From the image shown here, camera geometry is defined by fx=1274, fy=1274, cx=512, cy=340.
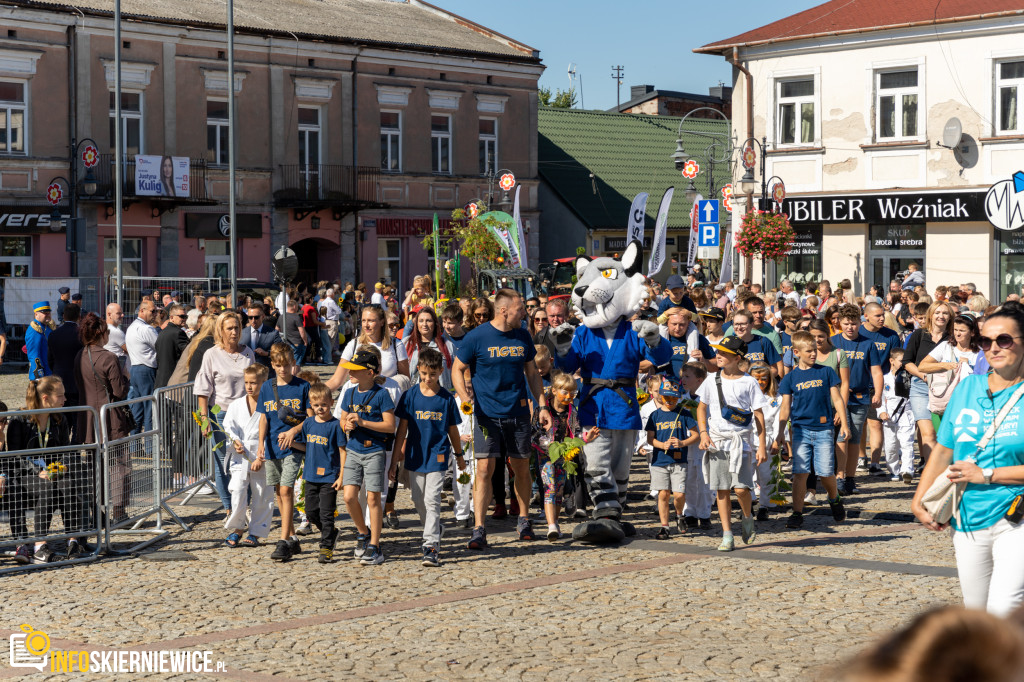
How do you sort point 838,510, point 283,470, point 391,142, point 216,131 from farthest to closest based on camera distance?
point 391,142
point 216,131
point 838,510
point 283,470

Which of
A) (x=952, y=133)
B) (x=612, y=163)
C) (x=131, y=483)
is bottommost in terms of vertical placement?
(x=131, y=483)

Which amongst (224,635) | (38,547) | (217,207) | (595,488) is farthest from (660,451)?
(217,207)

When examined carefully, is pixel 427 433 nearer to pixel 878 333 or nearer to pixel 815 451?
pixel 815 451

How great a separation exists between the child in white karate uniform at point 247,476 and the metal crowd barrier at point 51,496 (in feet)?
3.34

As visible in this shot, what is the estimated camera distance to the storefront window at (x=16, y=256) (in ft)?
104

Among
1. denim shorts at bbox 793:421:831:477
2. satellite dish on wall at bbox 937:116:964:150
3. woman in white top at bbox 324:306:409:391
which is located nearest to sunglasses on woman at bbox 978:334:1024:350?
denim shorts at bbox 793:421:831:477

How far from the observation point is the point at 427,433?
9.62 m

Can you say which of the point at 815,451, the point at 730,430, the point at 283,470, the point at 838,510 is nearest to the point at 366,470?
the point at 283,470

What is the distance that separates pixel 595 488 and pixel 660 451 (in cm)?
63

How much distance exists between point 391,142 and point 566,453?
2972 cm

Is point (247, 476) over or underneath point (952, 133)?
underneath

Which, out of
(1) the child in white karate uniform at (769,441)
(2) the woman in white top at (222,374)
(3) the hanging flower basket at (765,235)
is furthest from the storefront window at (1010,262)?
(2) the woman in white top at (222,374)

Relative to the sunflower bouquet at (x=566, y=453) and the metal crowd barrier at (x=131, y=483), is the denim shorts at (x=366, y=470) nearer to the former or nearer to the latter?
the sunflower bouquet at (x=566, y=453)

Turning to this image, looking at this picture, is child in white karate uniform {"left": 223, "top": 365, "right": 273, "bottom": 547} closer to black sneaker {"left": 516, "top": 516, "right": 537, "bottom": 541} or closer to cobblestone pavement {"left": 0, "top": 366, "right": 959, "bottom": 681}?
cobblestone pavement {"left": 0, "top": 366, "right": 959, "bottom": 681}
